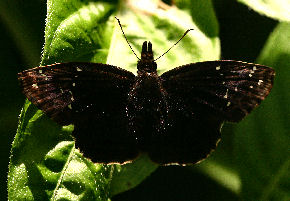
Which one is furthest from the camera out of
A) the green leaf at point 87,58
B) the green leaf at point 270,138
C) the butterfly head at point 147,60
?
the green leaf at point 270,138

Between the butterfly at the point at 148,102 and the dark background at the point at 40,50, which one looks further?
the dark background at the point at 40,50

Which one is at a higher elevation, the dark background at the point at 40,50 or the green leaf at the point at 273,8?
the green leaf at the point at 273,8

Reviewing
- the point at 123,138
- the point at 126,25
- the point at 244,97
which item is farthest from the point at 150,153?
the point at 126,25

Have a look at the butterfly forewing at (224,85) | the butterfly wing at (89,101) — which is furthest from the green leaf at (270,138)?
the butterfly wing at (89,101)

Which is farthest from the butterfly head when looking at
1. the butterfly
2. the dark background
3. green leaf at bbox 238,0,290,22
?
the dark background

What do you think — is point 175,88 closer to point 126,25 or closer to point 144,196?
point 126,25

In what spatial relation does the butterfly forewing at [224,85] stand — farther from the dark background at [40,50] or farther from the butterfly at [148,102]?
the dark background at [40,50]
